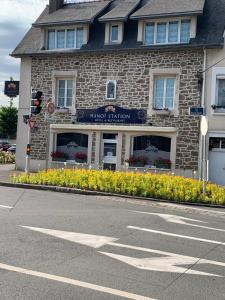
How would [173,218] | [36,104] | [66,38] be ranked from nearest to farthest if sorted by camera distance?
[173,218] → [36,104] → [66,38]

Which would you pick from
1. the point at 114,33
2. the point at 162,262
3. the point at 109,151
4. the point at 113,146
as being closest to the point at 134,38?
the point at 114,33

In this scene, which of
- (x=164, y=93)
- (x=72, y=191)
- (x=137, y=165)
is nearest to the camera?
(x=72, y=191)

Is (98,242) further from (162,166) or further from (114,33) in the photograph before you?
(114,33)

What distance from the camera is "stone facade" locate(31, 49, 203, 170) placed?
22391 millimetres

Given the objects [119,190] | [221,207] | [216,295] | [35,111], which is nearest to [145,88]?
[35,111]

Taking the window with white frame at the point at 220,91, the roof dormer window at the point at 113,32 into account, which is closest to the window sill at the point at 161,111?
the window with white frame at the point at 220,91

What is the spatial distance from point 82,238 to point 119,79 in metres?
16.0

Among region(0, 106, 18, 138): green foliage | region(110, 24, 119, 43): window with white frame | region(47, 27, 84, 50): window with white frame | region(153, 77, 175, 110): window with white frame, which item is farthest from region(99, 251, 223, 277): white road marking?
region(0, 106, 18, 138): green foliage

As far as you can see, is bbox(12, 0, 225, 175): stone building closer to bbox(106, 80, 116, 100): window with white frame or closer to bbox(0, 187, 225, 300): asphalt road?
bbox(106, 80, 116, 100): window with white frame

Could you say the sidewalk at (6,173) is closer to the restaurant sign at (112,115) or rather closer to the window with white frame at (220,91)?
the restaurant sign at (112,115)

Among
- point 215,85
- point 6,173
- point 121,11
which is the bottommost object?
point 6,173

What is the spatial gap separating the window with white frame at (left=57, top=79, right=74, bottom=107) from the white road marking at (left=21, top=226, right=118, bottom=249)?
16.5m

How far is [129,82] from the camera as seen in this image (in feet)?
78.2

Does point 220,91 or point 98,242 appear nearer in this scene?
point 98,242
